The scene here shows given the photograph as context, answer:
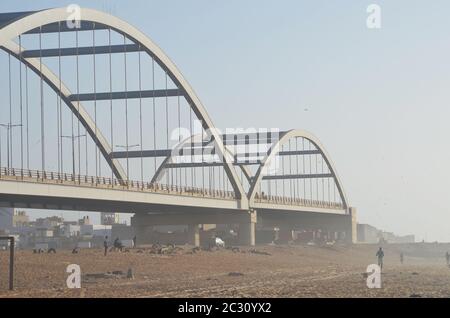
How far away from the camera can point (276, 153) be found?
108m

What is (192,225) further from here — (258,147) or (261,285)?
(261,285)

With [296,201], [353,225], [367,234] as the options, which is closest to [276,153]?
[296,201]

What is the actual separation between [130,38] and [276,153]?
43.4 metres

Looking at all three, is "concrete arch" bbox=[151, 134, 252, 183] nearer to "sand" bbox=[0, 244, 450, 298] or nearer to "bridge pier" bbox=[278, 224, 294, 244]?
"bridge pier" bbox=[278, 224, 294, 244]

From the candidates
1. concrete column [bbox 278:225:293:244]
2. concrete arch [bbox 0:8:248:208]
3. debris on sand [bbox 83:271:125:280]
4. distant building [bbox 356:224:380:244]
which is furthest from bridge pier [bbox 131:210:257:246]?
distant building [bbox 356:224:380:244]

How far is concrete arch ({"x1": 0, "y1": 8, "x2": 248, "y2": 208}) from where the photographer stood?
5250 centimetres

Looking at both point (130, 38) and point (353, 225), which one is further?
point (353, 225)

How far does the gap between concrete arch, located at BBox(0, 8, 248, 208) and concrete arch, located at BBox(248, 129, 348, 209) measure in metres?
4.79

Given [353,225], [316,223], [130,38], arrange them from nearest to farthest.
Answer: [130,38] < [316,223] < [353,225]

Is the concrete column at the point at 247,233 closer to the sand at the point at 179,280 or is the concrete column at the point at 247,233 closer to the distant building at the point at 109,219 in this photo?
the sand at the point at 179,280

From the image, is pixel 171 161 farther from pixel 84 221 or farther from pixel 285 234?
pixel 84 221

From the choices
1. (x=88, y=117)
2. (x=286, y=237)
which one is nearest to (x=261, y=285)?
(x=88, y=117)

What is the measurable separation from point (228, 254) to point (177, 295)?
39.1 meters

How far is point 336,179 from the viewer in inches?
5148
